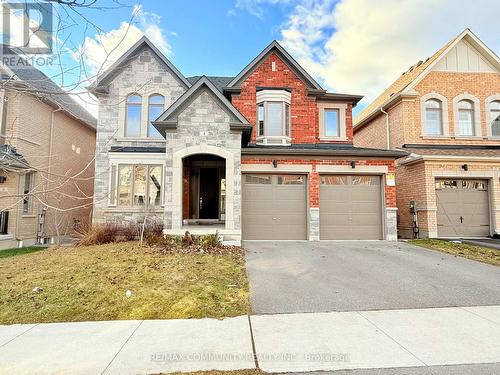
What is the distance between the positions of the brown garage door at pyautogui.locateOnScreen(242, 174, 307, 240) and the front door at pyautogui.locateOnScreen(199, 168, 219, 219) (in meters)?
3.38

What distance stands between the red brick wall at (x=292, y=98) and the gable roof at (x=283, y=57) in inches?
7.6

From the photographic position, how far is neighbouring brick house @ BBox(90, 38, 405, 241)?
1040 cm

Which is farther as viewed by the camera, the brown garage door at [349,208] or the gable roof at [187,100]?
the brown garage door at [349,208]

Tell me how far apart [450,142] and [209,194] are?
12.4 m

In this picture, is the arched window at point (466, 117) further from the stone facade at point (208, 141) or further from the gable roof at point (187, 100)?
the stone facade at point (208, 141)

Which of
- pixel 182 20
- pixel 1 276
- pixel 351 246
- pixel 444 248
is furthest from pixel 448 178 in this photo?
pixel 1 276

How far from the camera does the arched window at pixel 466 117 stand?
47.5ft

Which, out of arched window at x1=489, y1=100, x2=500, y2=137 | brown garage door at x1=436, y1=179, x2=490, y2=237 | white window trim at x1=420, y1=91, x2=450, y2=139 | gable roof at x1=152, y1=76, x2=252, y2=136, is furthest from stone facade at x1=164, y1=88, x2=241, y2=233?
arched window at x1=489, y1=100, x2=500, y2=137

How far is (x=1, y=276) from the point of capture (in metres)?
6.82

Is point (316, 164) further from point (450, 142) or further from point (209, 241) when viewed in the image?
point (450, 142)

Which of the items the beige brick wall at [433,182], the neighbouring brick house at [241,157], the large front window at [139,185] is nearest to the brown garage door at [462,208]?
the beige brick wall at [433,182]

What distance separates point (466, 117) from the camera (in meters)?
14.5

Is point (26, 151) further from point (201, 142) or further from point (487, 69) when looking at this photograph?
point (487, 69)

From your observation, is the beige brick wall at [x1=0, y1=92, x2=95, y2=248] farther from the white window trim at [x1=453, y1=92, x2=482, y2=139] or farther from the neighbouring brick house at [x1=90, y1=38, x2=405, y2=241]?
the white window trim at [x1=453, y1=92, x2=482, y2=139]
